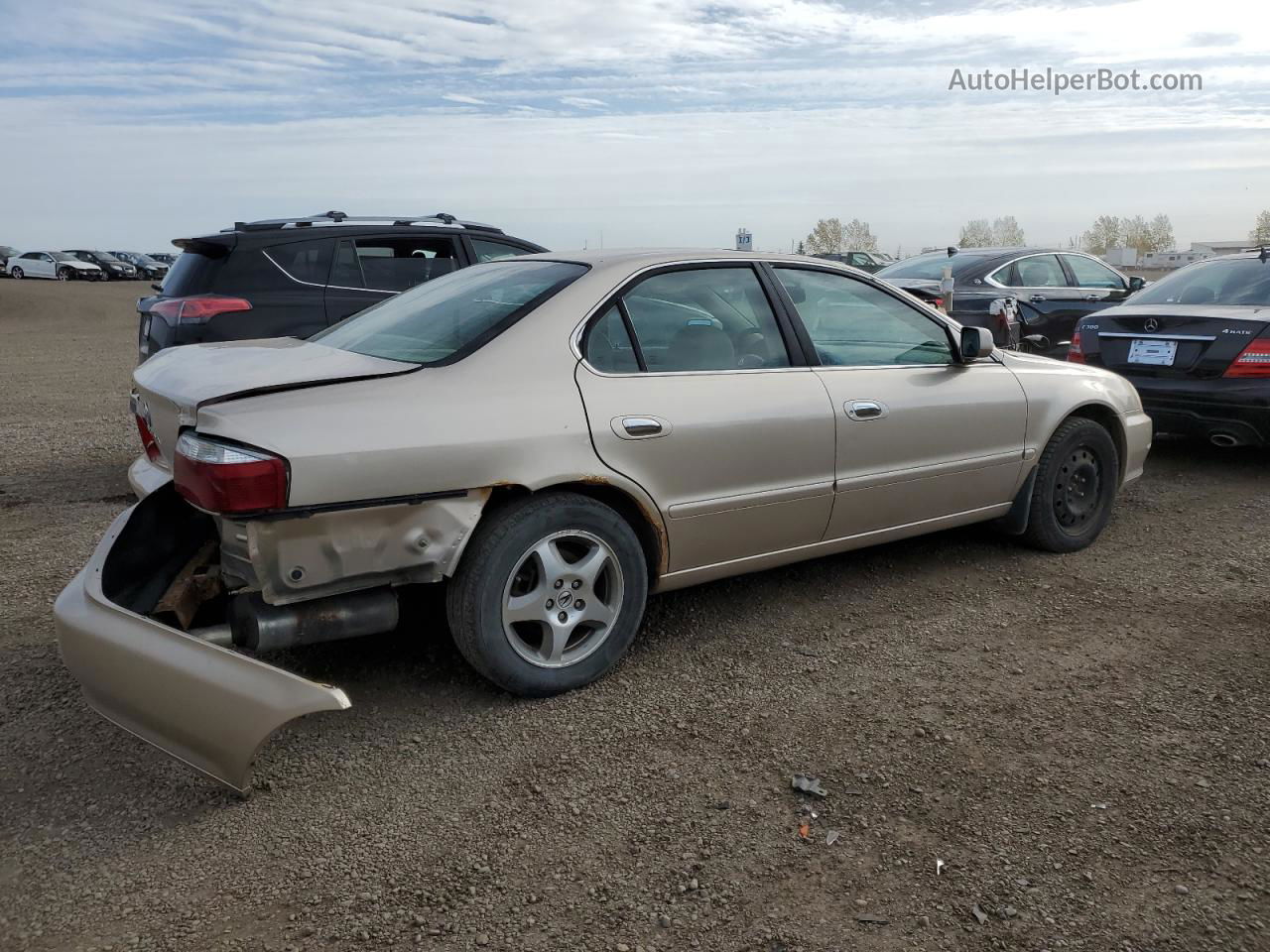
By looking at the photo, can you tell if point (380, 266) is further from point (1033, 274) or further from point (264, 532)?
point (1033, 274)

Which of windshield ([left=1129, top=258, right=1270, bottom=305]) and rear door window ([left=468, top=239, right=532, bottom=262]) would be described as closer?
windshield ([left=1129, top=258, right=1270, bottom=305])

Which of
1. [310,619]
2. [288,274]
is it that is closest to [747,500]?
[310,619]

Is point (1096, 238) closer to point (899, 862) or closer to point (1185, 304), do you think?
point (1185, 304)

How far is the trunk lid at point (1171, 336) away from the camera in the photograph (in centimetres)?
665

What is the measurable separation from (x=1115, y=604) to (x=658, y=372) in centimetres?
232

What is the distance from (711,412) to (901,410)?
1.01m

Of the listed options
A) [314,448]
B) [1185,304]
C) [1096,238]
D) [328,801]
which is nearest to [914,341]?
[314,448]

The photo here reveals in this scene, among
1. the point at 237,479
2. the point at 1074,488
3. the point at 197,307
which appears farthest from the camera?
the point at 197,307

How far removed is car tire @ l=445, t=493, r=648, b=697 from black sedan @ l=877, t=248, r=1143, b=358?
7.24m

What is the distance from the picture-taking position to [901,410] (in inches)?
172

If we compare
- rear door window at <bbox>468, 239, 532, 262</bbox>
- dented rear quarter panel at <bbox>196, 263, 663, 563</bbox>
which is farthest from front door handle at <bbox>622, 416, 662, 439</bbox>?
rear door window at <bbox>468, 239, 532, 262</bbox>

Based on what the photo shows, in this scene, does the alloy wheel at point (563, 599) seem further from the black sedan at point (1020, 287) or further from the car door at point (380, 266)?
the black sedan at point (1020, 287)

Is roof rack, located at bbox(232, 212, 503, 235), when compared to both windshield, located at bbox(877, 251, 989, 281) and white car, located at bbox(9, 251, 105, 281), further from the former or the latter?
white car, located at bbox(9, 251, 105, 281)

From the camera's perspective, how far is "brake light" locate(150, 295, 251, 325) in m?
6.38
